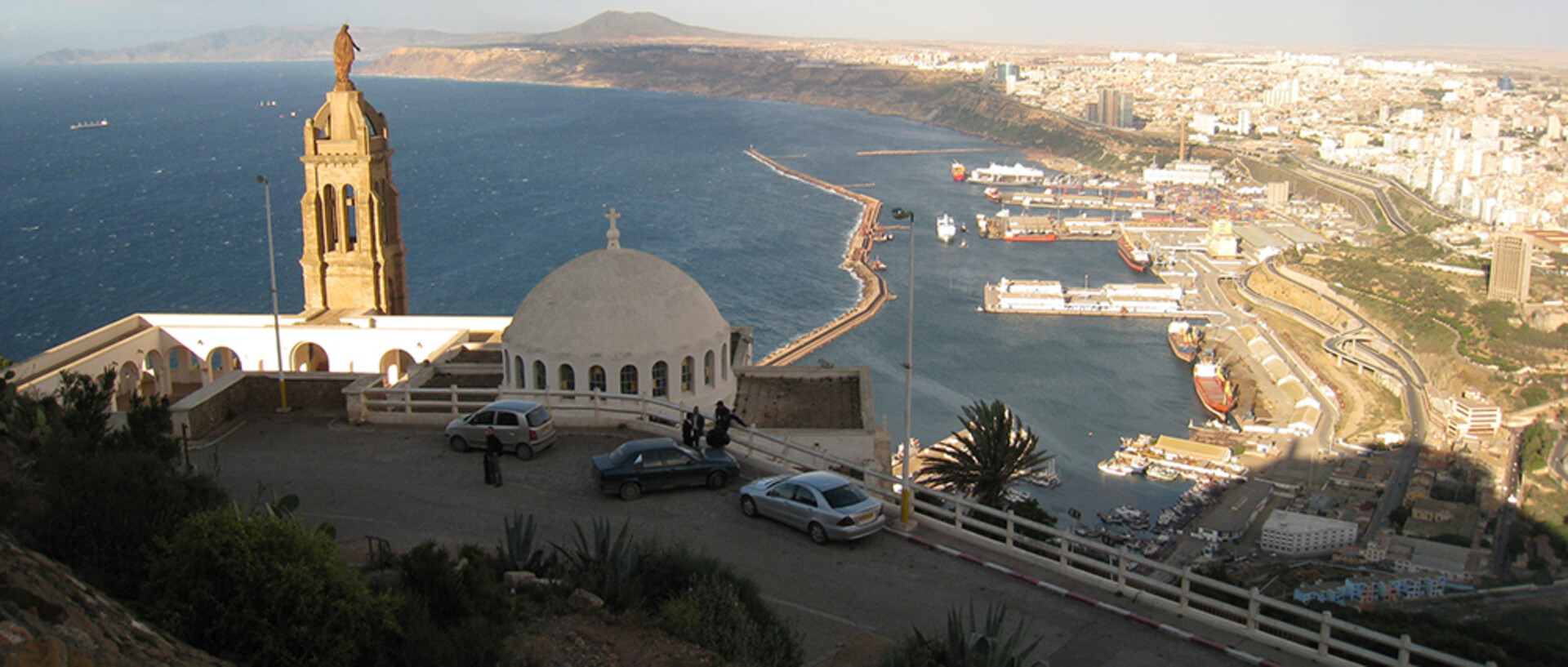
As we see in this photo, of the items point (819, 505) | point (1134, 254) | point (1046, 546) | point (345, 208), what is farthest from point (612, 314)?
point (1134, 254)

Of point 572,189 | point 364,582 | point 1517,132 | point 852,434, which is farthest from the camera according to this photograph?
point 1517,132

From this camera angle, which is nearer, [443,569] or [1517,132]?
[443,569]

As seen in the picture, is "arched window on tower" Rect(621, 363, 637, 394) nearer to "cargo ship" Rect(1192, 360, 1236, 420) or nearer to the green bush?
the green bush

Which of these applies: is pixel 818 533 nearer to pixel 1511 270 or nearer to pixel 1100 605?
pixel 1100 605

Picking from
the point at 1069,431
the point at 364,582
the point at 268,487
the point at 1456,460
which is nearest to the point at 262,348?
the point at 268,487

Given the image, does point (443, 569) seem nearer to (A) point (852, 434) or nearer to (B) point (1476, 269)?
(A) point (852, 434)

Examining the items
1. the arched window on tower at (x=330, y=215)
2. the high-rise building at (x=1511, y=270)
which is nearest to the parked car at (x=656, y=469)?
the arched window on tower at (x=330, y=215)
